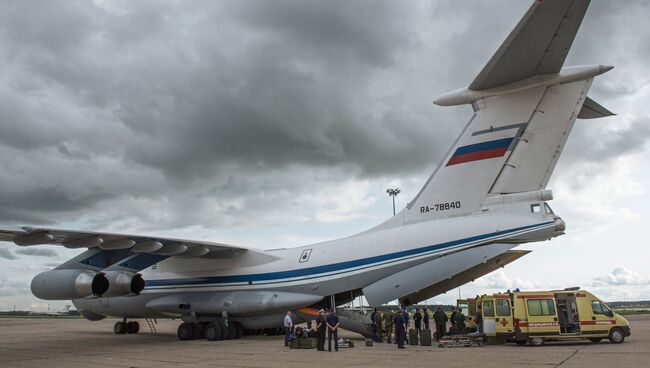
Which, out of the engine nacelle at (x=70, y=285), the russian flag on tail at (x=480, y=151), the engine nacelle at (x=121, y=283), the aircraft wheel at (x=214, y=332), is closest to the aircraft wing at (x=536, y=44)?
the russian flag on tail at (x=480, y=151)

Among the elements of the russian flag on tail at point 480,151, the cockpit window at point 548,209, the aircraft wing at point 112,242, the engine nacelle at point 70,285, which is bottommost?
the engine nacelle at point 70,285

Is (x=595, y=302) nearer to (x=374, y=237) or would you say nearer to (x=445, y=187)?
(x=445, y=187)

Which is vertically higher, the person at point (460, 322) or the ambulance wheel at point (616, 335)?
the person at point (460, 322)

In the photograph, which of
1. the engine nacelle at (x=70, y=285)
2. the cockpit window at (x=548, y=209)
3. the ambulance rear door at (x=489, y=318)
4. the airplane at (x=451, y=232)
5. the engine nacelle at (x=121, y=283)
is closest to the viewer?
the airplane at (x=451, y=232)

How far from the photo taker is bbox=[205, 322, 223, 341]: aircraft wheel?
44.8ft

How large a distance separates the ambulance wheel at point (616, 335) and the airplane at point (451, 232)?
7.99ft

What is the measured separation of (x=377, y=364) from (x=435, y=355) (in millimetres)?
1688

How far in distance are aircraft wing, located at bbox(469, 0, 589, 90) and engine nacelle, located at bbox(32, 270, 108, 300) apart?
30.0ft

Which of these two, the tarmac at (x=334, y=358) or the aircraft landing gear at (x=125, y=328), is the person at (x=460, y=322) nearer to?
the tarmac at (x=334, y=358)

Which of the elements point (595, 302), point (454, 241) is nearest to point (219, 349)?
point (454, 241)

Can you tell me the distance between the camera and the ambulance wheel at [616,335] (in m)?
10.7

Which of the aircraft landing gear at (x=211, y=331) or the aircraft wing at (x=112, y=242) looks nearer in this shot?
the aircraft wing at (x=112, y=242)

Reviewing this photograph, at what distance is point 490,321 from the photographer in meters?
11.1

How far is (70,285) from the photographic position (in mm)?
11633
